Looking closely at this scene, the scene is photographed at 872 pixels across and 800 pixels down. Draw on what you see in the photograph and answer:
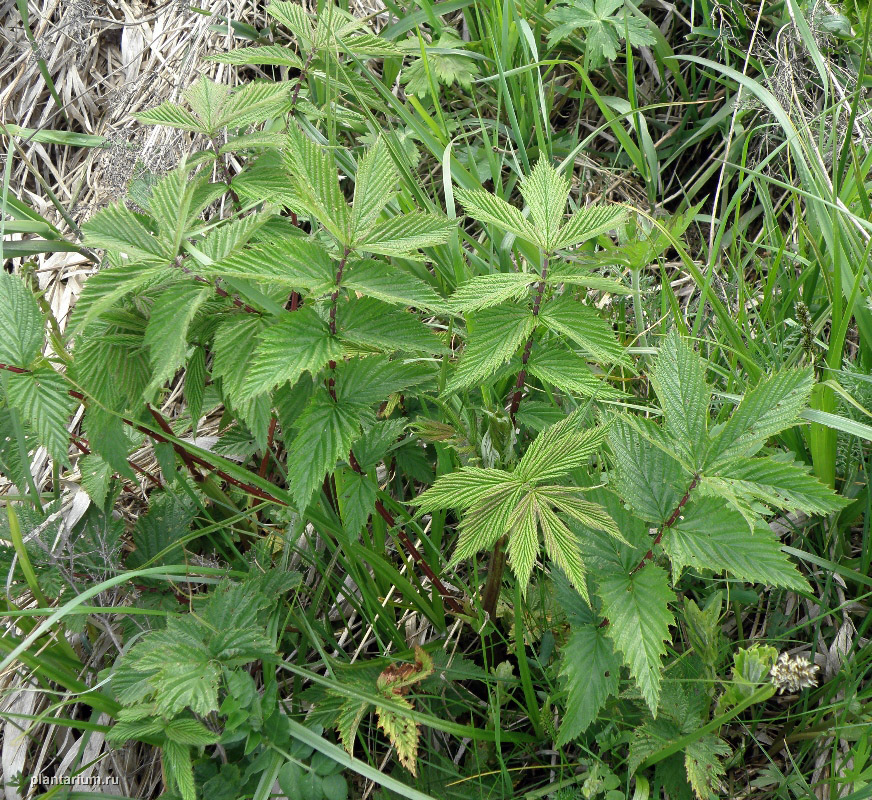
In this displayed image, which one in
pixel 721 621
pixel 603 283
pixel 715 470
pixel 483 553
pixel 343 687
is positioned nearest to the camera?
pixel 715 470

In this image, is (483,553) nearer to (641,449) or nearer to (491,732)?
(491,732)

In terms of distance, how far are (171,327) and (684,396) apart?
2.51 ft

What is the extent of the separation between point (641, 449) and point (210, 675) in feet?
2.54

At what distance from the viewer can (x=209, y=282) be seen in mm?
1165

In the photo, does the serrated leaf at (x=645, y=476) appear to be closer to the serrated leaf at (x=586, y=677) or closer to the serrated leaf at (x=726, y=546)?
the serrated leaf at (x=726, y=546)

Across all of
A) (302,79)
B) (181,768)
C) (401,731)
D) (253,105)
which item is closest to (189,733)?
(181,768)

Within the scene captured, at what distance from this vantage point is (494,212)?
1263mm

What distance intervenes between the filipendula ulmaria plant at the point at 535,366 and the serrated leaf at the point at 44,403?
59 centimetres

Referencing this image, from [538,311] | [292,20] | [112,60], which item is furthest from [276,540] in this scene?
[112,60]

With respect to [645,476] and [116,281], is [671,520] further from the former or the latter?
[116,281]

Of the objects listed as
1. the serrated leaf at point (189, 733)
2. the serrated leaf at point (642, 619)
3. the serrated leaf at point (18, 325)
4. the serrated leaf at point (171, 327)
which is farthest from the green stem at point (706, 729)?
the serrated leaf at point (18, 325)

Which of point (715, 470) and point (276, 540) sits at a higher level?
point (715, 470)

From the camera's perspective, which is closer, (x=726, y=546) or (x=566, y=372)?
(x=726, y=546)

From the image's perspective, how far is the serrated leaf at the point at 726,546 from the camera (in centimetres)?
103
